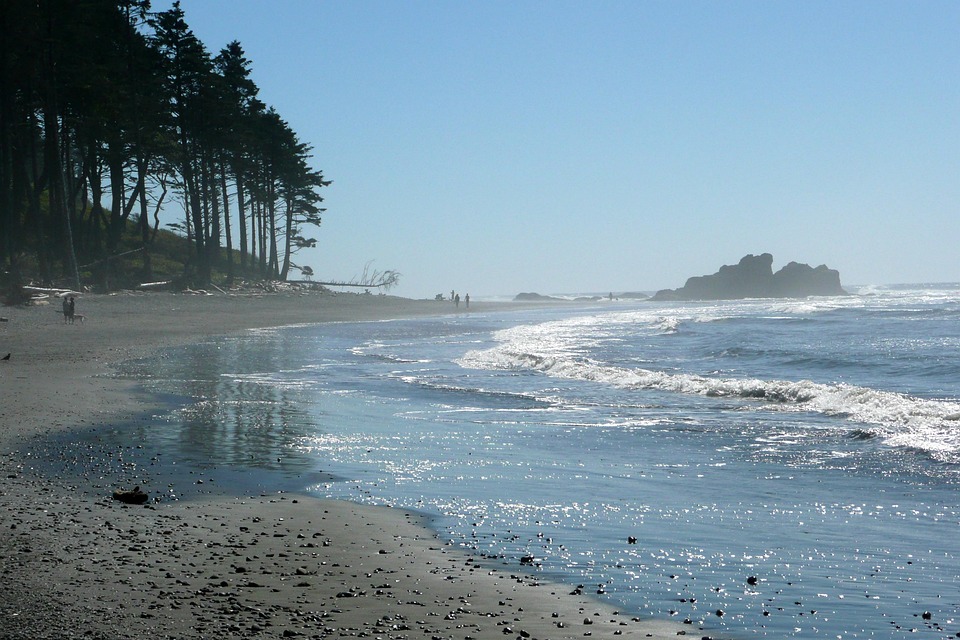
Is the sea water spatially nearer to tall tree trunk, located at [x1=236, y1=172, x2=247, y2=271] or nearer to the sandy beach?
the sandy beach

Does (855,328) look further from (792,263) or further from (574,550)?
(792,263)

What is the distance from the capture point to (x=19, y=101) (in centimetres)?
3469

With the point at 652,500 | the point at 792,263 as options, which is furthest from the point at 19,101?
the point at 792,263

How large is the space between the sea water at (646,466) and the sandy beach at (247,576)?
0.43 meters

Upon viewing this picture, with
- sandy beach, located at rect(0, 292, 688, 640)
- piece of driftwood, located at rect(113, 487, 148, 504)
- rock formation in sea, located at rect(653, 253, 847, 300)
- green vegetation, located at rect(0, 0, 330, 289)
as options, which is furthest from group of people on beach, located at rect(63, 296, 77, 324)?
rock formation in sea, located at rect(653, 253, 847, 300)

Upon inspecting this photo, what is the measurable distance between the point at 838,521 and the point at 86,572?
528 cm

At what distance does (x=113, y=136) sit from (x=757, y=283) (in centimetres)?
11785

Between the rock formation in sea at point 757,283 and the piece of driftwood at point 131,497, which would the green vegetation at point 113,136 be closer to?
the piece of driftwood at point 131,497

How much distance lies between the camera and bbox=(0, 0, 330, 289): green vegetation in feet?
107

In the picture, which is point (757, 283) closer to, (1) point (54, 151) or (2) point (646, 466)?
(1) point (54, 151)

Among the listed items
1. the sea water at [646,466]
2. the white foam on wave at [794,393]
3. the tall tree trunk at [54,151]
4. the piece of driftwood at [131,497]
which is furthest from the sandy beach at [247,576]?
the tall tree trunk at [54,151]

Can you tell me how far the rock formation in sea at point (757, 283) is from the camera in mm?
138375

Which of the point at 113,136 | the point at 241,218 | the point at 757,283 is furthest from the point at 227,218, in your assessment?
the point at 757,283

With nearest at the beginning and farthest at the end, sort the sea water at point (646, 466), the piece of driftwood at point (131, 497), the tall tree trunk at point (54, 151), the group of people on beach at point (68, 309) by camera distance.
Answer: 1. the sea water at point (646, 466)
2. the piece of driftwood at point (131, 497)
3. the group of people on beach at point (68, 309)
4. the tall tree trunk at point (54, 151)
